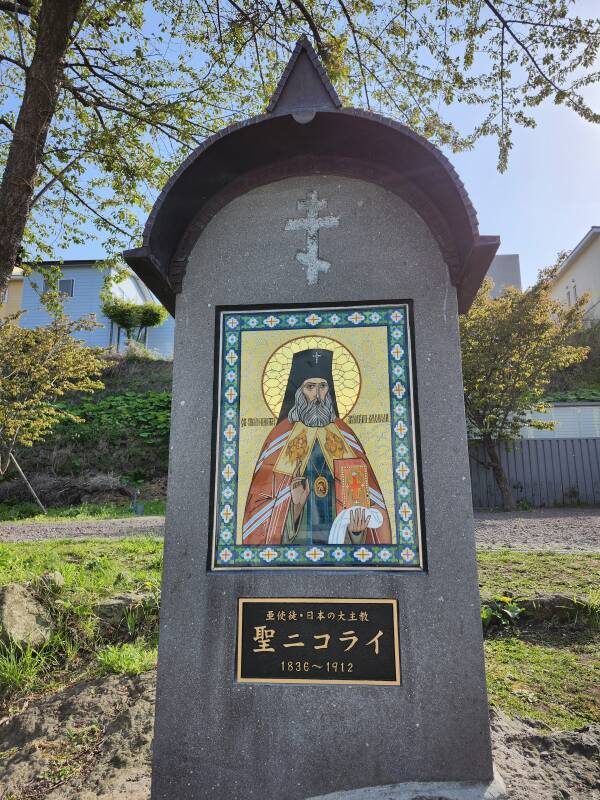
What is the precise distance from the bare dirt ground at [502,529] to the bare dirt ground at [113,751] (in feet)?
16.4

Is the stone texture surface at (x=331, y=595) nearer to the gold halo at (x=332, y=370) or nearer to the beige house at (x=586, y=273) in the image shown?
the gold halo at (x=332, y=370)

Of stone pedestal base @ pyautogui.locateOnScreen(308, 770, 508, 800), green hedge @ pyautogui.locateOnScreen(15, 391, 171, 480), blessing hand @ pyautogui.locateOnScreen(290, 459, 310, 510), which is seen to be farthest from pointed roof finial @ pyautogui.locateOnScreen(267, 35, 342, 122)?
green hedge @ pyautogui.locateOnScreen(15, 391, 171, 480)

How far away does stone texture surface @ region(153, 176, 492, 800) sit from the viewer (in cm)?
275

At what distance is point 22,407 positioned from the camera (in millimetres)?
12172

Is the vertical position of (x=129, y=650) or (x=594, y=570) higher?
(x=594, y=570)

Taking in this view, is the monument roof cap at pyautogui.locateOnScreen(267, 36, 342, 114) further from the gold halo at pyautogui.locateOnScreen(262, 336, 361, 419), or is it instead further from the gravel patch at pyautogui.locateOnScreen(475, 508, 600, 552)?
the gravel patch at pyautogui.locateOnScreen(475, 508, 600, 552)

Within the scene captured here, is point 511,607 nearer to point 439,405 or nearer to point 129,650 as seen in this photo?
point 439,405

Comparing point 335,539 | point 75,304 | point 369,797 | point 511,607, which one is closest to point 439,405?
point 335,539

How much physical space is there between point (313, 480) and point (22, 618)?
119 inches

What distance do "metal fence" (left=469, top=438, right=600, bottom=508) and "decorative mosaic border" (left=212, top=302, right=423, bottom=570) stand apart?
40.2 feet

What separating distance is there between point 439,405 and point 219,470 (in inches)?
51.2

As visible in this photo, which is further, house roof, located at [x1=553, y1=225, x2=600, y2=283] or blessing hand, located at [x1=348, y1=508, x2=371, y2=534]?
house roof, located at [x1=553, y1=225, x2=600, y2=283]

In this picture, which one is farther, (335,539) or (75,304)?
(75,304)

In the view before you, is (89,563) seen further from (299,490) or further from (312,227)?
(312,227)
